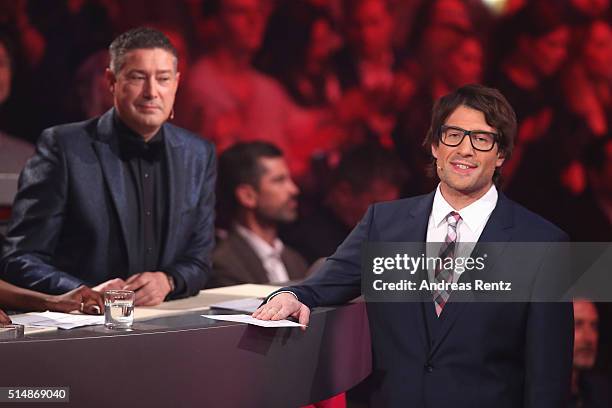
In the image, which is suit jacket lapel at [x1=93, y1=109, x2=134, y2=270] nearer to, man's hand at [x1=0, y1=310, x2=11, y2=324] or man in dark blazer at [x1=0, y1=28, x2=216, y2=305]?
man in dark blazer at [x1=0, y1=28, x2=216, y2=305]

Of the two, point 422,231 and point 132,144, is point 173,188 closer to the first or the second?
point 132,144

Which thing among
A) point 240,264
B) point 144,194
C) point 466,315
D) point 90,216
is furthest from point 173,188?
point 240,264

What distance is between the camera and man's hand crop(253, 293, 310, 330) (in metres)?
2.38

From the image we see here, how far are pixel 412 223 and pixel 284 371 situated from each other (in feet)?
1.67

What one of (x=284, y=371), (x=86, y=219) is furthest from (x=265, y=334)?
(x=86, y=219)

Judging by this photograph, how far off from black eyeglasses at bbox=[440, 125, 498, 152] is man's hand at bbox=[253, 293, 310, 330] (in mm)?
568

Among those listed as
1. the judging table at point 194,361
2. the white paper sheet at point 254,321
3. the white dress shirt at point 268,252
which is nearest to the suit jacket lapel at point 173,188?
the judging table at point 194,361

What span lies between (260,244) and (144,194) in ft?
9.13

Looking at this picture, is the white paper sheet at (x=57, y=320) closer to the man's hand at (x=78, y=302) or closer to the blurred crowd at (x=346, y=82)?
the man's hand at (x=78, y=302)

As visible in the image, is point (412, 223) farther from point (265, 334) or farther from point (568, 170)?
point (568, 170)

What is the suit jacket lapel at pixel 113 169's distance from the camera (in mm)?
3084

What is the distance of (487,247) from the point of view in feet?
7.70

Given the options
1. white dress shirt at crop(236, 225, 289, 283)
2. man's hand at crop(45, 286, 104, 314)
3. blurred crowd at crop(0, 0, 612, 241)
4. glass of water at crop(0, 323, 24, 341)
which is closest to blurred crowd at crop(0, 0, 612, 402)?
blurred crowd at crop(0, 0, 612, 241)

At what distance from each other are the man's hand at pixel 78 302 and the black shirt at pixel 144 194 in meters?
0.56
